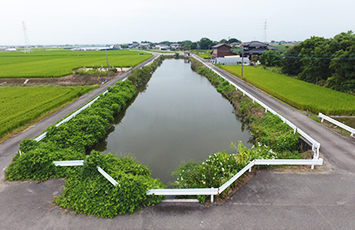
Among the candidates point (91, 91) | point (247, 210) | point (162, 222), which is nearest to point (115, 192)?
point (162, 222)

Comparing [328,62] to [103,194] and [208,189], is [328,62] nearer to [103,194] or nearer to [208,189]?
[208,189]

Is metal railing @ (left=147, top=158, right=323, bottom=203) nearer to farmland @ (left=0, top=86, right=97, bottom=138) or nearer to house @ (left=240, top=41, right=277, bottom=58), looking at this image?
farmland @ (left=0, top=86, right=97, bottom=138)

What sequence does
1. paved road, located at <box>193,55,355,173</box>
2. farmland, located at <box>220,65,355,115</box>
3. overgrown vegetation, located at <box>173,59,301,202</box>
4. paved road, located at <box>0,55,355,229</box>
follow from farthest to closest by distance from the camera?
farmland, located at <box>220,65,355,115</box> < paved road, located at <box>193,55,355,173</box> < overgrown vegetation, located at <box>173,59,301,202</box> < paved road, located at <box>0,55,355,229</box>

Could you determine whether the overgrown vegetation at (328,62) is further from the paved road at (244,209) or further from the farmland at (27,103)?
the farmland at (27,103)

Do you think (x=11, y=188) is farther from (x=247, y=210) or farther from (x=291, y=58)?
(x=291, y=58)

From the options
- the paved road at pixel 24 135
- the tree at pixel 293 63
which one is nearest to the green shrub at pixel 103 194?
the paved road at pixel 24 135

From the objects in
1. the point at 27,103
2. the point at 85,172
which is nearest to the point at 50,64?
the point at 27,103

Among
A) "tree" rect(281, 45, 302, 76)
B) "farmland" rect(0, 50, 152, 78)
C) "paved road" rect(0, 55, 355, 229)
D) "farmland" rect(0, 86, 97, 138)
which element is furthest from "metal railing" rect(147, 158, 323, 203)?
"farmland" rect(0, 50, 152, 78)
